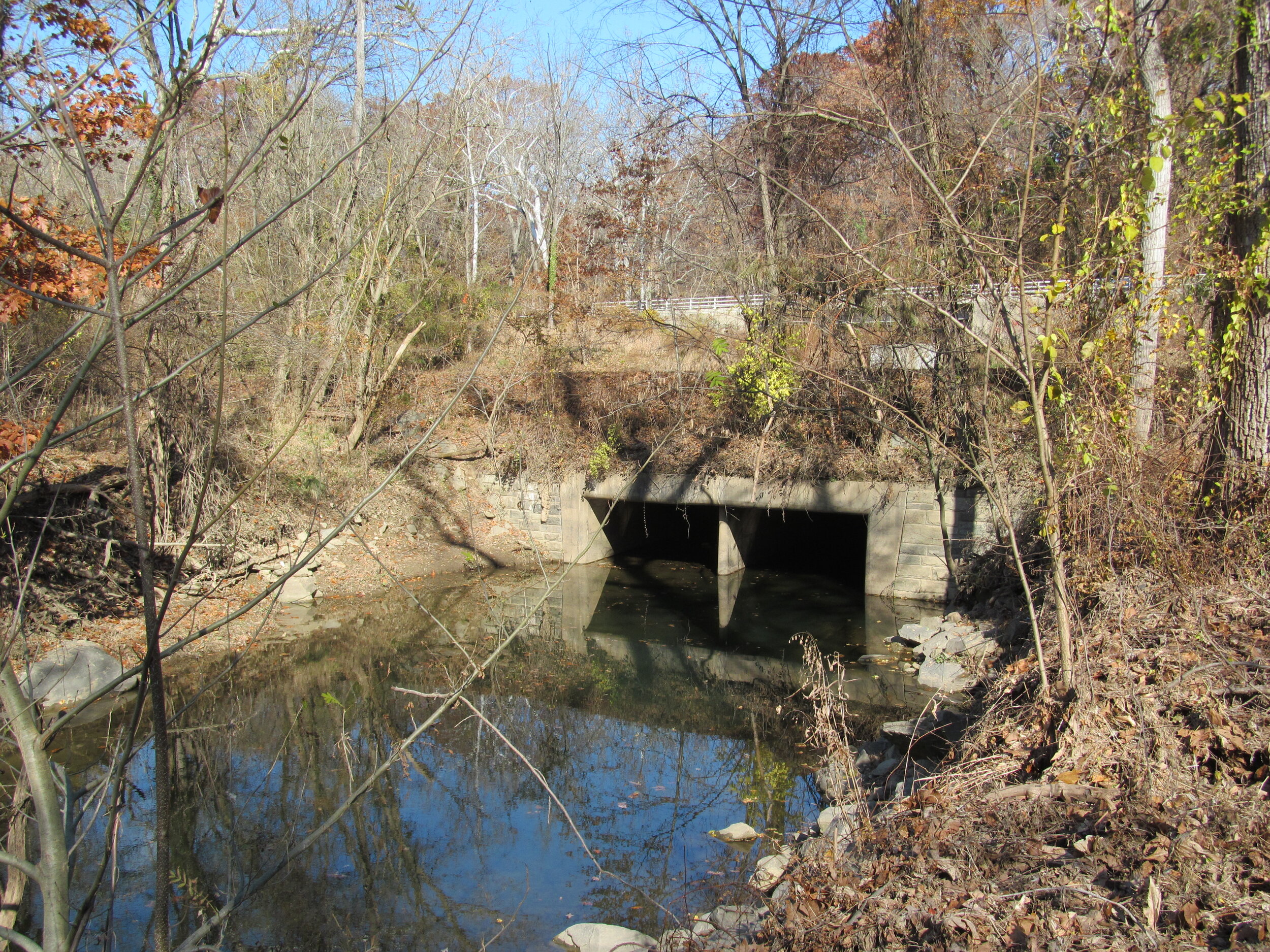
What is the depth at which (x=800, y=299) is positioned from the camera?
37.8 feet

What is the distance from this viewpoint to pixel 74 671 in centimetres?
812

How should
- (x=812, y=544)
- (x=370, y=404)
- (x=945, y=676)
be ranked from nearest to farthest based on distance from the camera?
(x=945, y=676), (x=370, y=404), (x=812, y=544)

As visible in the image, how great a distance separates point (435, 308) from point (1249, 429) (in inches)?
561

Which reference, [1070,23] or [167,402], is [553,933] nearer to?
[1070,23]

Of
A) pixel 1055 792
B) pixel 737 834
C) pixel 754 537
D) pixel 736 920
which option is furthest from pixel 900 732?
pixel 754 537

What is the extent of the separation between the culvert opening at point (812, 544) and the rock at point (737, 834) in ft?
27.4

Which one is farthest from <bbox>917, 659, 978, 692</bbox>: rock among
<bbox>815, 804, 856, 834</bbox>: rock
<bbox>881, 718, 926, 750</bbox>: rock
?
<bbox>815, 804, 856, 834</bbox>: rock

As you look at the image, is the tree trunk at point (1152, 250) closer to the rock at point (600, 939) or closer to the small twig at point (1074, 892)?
the small twig at point (1074, 892)

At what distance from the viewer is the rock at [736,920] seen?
4.18 meters

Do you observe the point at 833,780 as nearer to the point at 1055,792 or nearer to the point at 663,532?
the point at 1055,792

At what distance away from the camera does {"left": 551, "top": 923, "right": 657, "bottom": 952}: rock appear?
4410 millimetres

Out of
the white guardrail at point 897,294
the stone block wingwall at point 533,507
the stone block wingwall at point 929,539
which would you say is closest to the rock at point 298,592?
the stone block wingwall at point 533,507

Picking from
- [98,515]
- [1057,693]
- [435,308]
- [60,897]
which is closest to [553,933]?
[1057,693]

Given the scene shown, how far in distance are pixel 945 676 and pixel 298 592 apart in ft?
27.0
